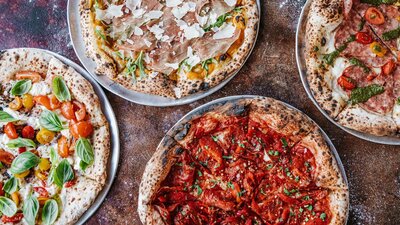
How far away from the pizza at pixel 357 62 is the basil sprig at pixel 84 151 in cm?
219

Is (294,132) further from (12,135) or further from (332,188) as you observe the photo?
(12,135)

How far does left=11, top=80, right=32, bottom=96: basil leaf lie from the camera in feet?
17.5

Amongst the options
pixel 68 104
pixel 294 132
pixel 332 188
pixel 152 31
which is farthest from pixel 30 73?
pixel 332 188

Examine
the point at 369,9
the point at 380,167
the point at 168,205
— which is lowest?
the point at 168,205

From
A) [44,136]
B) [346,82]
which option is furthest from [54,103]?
[346,82]

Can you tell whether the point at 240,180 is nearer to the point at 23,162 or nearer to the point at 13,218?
the point at 23,162

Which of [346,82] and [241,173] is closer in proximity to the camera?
[346,82]

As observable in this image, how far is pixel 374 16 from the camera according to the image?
199 inches

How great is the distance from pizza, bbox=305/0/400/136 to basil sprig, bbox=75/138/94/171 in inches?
86.4

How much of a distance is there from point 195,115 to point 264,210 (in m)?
1.12

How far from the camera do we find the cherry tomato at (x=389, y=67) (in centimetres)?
501

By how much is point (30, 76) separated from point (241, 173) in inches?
91.3

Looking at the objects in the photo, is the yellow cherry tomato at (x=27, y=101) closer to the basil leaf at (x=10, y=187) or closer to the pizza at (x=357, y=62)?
the basil leaf at (x=10, y=187)

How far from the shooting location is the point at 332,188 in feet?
16.2
